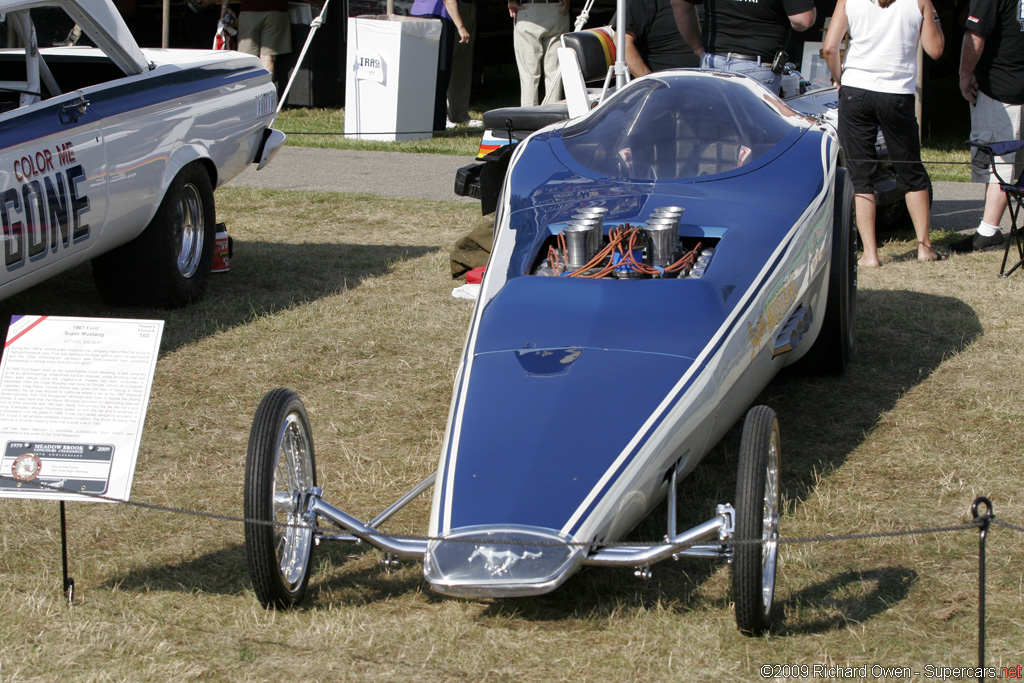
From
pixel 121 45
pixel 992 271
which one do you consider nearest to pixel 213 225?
pixel 121 45

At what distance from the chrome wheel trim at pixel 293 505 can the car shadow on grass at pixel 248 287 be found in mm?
2800

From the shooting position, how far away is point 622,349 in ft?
12.4

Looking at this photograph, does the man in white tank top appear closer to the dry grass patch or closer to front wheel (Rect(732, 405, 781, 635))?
the dry grass patch

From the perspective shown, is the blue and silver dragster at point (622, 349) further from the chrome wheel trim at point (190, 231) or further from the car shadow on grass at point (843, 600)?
the chrome wheel trim at point (190, 231)

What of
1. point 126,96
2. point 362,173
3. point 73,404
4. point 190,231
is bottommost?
point 362,173

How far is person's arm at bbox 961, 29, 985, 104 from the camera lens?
8266 mm

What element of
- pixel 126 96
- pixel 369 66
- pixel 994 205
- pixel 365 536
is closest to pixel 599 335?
pixel 365 536

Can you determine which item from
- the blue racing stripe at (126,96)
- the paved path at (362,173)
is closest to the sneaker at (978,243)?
the paved path at (362,173)

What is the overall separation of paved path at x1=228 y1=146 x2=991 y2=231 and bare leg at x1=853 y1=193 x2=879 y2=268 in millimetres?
1807

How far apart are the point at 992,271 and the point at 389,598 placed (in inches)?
237

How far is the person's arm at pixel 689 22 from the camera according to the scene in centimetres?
837

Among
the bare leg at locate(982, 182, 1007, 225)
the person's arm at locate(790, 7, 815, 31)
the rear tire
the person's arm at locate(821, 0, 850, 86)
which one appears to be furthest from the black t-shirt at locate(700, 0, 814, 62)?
the rear tire

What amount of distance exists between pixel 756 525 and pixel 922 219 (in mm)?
5868

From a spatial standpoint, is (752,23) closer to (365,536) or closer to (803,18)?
(803,18)
